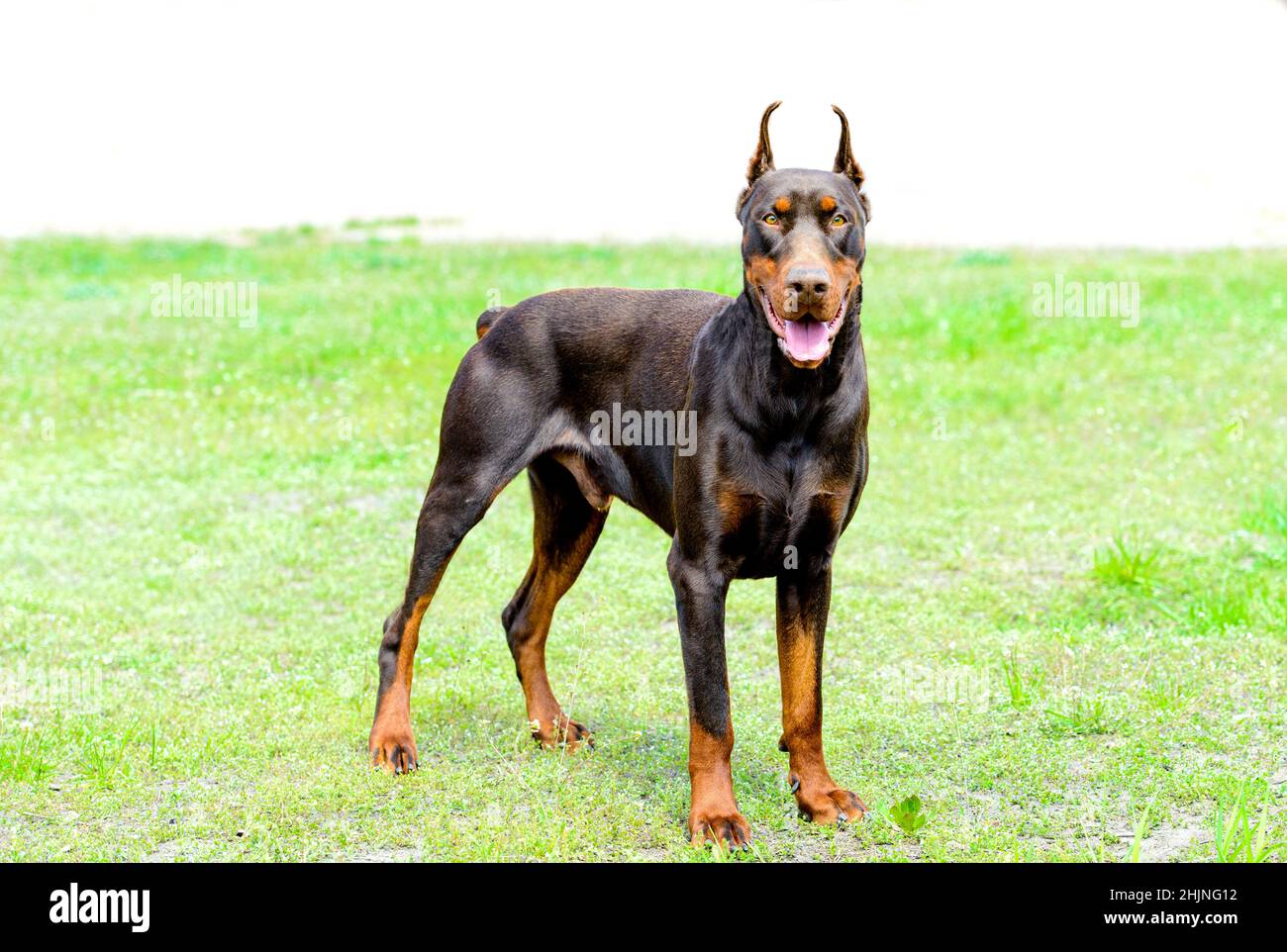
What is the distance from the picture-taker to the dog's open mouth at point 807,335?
4754mm

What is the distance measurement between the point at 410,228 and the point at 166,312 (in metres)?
9.67

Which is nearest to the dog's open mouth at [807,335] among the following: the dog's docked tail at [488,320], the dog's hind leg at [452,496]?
the dog's hind leg at [452,496]

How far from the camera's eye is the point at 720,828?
504 centimetres

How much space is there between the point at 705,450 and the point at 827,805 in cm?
133

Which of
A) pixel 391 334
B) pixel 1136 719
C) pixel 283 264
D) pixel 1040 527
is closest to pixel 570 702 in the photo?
pixel 1136 719

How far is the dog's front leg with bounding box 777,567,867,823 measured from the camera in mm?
5285

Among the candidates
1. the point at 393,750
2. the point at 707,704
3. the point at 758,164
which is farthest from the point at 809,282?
the point at 393,750

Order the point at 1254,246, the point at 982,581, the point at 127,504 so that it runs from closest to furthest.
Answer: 1. the point at 982,581
2. the point at 127,504
3. the point at 1254,246

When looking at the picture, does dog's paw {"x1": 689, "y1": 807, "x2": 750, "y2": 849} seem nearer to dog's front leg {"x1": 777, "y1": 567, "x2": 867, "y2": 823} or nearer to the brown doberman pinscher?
the brown doberman pinscher

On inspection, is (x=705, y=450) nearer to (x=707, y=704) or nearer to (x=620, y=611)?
(x=707, y=704)

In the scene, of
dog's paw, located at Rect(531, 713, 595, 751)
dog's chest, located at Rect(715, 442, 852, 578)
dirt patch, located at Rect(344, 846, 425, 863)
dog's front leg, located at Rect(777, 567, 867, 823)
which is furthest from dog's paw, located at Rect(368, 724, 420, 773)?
dog's chest, located at Rect(715, 442, 852, 578)

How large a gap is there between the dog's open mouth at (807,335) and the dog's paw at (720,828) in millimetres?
1545
